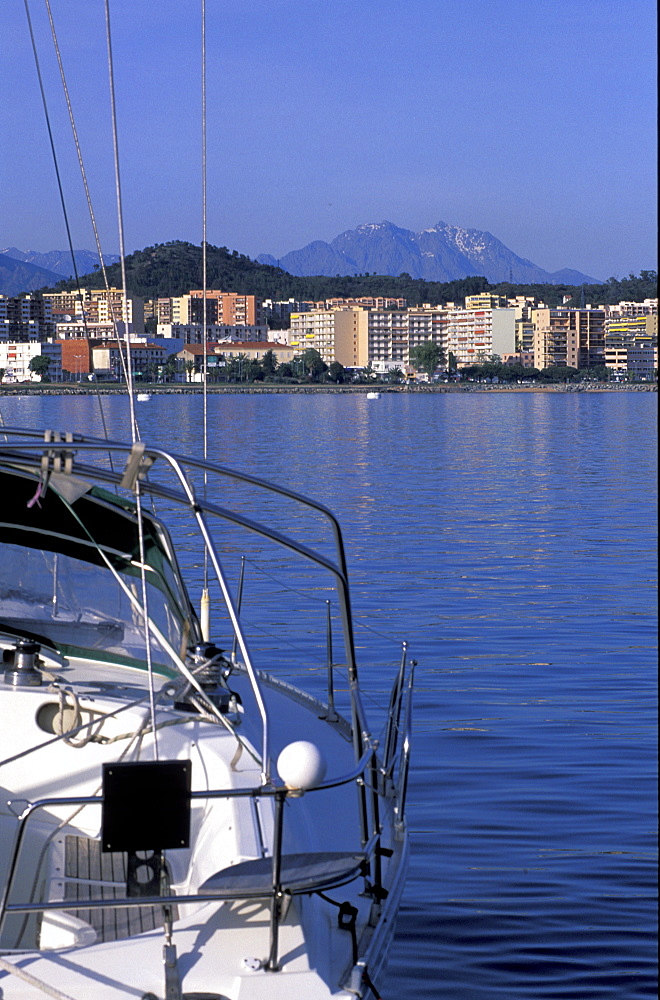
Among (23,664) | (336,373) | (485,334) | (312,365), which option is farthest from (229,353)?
(23,664)

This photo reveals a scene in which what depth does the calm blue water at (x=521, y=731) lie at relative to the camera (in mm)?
5387

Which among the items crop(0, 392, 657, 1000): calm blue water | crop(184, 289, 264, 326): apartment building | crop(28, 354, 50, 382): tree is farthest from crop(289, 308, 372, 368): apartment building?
crop(0, 392, 657, 1000): calm blue water

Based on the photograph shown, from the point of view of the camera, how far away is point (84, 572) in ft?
17.7

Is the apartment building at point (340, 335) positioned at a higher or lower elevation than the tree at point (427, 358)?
higher

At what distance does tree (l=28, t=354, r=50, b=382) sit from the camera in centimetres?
9538

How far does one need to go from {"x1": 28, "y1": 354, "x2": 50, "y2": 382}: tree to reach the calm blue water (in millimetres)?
75645

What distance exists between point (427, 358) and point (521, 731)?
147 metres

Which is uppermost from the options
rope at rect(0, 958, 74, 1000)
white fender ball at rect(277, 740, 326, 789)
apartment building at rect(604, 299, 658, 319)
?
apartment building at rect(604, 299, 658, 319)

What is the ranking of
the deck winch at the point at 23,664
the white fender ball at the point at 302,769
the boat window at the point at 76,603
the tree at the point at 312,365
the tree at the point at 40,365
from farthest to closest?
the tree at the point at 312,365 → the tree at the point at 40,365 → the boat window at the point at 76,603 → the deck winch at the point at 23,664 → the white fender ball at the point at 302,769

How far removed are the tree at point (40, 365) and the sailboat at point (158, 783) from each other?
301ft

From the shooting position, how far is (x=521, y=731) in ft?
27.2

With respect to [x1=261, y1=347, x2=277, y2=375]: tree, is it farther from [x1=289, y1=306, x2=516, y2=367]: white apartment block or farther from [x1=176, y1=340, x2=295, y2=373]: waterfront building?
[x1=289, y1=306, x2=516, y2=367]: white apartment block

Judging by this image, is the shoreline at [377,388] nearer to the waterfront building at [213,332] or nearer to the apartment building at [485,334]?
the apartment building at [485,334]

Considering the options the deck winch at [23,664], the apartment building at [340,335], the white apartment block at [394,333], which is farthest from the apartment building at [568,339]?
the deck winch at [23,664]
